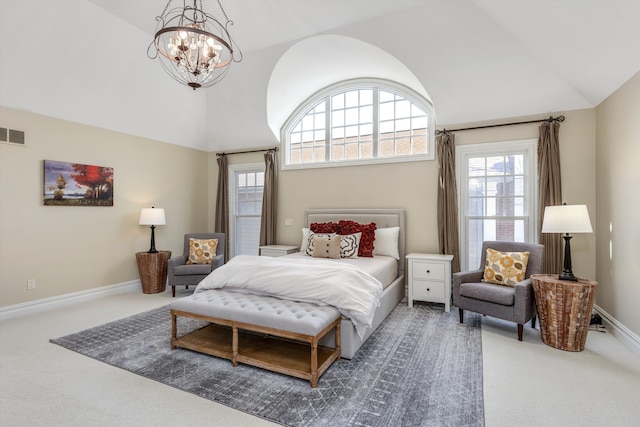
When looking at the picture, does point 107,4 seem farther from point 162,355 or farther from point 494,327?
point 494,327

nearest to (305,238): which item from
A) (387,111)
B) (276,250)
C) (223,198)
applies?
(276,250)

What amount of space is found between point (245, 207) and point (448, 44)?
449cm

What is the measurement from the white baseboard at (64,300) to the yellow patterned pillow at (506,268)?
5327mm

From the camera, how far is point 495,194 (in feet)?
15.2

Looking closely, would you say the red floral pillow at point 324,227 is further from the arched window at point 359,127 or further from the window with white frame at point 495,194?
the window with white frame at point 495,194

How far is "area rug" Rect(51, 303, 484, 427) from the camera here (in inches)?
83.2

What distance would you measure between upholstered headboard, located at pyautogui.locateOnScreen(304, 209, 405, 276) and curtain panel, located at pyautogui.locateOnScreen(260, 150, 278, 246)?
2.42 ft

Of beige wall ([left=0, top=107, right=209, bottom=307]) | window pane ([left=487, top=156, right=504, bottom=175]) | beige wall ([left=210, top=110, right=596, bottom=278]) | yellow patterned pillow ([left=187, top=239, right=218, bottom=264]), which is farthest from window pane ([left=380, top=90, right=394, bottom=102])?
beige wall ([left=0, top=107, right=209, bottom=307])

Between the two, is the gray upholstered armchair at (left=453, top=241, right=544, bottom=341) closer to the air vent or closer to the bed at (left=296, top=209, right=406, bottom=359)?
the bed at (left=296, top=209, right=406, bottom=359)

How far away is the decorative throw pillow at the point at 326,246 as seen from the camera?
448 cm

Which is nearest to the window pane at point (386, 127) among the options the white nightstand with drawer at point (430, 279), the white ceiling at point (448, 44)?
the white ceiling at point (448, 44)

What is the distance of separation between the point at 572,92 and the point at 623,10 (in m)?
1.73

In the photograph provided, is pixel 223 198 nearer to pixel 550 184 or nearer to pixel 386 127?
pixel 386 127

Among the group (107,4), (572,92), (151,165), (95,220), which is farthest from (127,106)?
(572,92)
